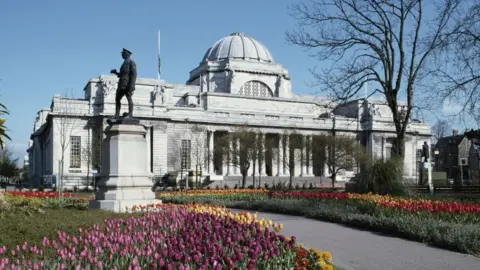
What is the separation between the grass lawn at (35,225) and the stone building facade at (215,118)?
161 ft

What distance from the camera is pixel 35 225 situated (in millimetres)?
10523

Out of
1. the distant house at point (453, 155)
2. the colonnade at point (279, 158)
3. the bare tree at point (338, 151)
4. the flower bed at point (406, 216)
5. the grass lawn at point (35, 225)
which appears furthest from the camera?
the distant house at point (453, 155)

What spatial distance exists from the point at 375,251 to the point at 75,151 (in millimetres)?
65049

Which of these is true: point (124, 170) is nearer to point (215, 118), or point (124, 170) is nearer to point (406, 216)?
point (406, 216)

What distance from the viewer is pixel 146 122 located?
72.1 metres

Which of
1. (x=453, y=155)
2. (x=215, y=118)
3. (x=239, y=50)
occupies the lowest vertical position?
(x=453, y=155)

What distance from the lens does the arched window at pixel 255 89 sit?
90.1 metres

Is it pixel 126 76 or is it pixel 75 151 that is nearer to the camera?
pixel 126 76

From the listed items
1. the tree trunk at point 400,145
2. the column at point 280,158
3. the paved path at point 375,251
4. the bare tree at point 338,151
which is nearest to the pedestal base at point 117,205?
the paved path at point 375,251

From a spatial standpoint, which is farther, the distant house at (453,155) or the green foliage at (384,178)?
the distant house at (453,155)

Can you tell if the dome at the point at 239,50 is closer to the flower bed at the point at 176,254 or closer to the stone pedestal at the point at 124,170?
the stone pedestal at the point at 124,170

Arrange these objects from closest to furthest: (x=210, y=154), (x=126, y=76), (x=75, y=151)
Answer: (x=126, y=76) < (x=75, y=151) < (x=210, y=154)

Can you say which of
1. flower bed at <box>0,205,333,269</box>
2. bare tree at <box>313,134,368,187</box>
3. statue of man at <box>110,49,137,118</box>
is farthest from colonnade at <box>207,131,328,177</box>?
flower bed at <box>0,205,333,269</box>

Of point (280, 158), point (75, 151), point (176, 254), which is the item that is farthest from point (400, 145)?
point (75, 151)
